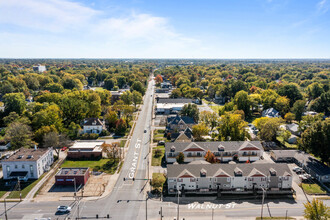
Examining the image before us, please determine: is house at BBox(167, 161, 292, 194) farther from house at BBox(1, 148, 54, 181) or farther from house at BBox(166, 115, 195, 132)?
house at BBox(166, 115, 195, 132)

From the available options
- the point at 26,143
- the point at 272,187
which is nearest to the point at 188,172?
the point at 272,187

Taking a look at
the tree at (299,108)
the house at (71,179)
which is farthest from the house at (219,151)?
the tree at (299,108)

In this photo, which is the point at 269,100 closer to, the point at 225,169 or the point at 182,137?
the point at 182,137

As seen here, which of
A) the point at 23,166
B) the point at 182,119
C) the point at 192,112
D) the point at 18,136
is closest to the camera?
the point at 23,166

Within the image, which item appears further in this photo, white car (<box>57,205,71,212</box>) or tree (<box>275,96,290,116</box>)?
tree (<box>275,96,290,116</box>)

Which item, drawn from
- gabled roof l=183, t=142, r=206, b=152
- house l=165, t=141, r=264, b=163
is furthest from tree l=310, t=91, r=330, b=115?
gabled roof l=183, t=142, r=206, b=152

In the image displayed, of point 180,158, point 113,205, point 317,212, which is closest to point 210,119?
point 180,158
